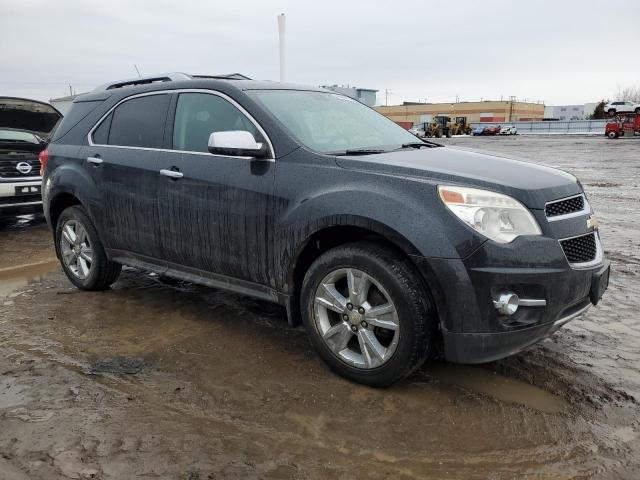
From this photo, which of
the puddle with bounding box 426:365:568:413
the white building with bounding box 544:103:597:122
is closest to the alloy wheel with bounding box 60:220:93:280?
the puddle with bounding box 426:365:568:413

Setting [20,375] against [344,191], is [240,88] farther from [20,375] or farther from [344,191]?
[20,375]

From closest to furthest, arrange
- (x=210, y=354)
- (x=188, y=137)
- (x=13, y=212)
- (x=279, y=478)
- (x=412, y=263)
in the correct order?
(x=279, y=478) < (x=412, y=263) < (x=210, y=354) < (x=188, y=137) < (x=13, y=212)

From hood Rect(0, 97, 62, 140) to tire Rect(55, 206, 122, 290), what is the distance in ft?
14.6

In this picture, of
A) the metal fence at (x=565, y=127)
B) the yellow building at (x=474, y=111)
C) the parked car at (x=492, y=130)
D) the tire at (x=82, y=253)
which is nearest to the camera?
the tire at (x=82, y=253)

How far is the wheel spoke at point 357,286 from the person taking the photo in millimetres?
3020

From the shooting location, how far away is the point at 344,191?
3.08 meters

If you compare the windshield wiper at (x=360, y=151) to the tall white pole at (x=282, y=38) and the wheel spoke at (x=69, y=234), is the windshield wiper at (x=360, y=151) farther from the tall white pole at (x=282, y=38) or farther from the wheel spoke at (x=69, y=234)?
the tall white pole at (x=282, y=38)

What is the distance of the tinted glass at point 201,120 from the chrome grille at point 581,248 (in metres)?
2.06

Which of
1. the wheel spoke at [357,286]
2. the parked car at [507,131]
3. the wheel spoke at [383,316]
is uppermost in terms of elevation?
the wheel spoke at [357,286]

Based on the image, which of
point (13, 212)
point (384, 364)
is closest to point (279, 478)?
point (384, 364)

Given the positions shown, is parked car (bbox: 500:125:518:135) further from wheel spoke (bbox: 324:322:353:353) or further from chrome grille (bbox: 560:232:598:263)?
wheel spoke (bbox: 324:322:353:353)

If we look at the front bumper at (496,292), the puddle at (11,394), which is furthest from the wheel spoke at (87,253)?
the front bumper at (496,292)

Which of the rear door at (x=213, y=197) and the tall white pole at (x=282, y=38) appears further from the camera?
the tall white pole at (x=282, y=38)

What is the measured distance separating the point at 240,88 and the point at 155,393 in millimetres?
2055
